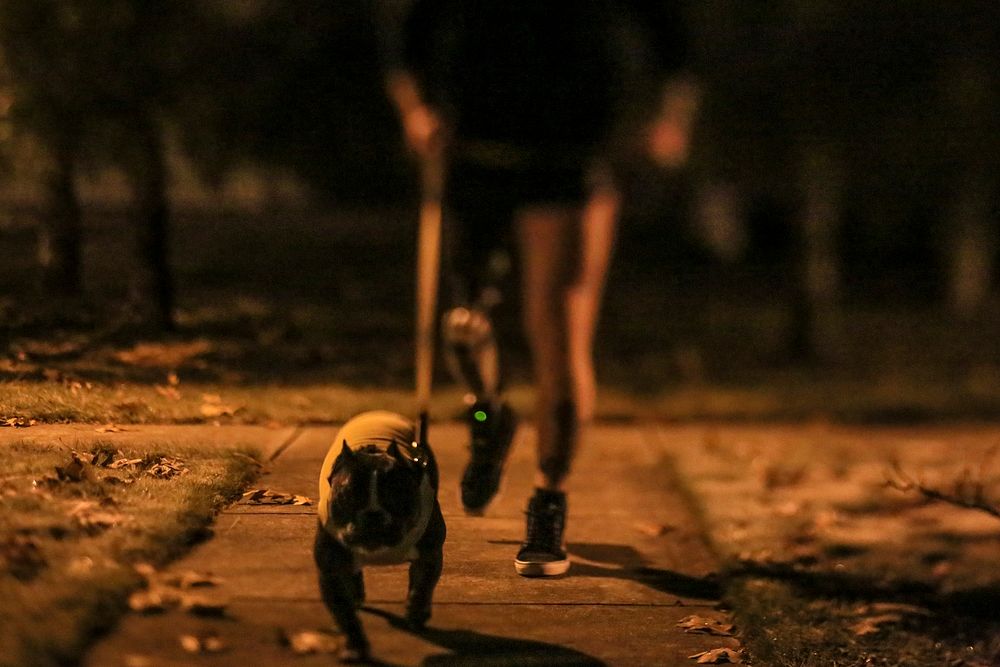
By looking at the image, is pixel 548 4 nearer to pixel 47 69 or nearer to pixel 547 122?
pixel 547 122

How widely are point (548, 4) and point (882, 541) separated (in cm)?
327

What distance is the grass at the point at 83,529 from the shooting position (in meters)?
3.04

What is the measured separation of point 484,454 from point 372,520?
41.5 inches

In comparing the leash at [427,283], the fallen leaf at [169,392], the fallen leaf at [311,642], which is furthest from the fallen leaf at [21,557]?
the leash at [427,283]

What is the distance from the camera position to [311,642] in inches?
129

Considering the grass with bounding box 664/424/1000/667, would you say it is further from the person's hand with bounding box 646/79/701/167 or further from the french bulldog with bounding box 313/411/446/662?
the person's hand with bounding box 646/79/701/167

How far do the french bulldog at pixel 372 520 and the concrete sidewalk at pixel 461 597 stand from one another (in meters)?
0.08

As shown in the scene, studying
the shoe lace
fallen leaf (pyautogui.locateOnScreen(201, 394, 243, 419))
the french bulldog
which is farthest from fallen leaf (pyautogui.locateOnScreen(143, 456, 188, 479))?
the shoe lace

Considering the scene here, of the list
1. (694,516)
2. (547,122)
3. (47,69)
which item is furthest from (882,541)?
(47,69)

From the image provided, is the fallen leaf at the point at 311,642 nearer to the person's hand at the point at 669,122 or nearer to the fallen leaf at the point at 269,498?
the fallen leaf at the point at 269,498

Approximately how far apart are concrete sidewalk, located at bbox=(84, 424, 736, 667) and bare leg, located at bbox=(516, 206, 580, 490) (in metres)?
0.34

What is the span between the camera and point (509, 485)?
17.2ft

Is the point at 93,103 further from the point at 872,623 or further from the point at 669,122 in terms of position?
the point at 872,623

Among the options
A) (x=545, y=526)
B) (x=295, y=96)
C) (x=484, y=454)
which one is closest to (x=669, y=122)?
(x=484, y=454)
